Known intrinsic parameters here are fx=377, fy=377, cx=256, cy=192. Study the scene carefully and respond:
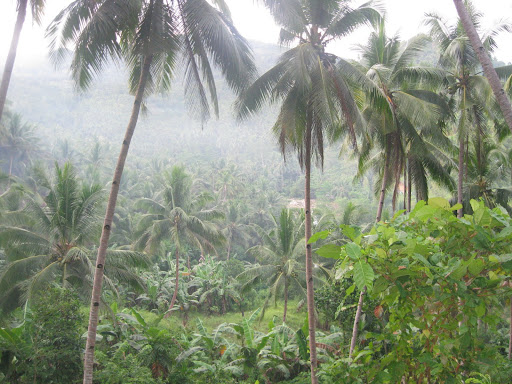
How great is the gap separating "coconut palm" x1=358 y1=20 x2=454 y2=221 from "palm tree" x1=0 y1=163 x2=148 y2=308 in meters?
8.30

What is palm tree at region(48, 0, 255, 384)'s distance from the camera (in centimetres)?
609

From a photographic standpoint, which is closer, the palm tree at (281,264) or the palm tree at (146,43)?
the palm tree at (146,43)

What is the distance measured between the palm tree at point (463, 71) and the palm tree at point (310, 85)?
399cm

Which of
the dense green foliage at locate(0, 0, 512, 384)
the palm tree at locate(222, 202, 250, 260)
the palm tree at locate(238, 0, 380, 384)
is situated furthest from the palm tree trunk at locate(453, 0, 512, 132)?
the palm tree at locate(222, 202, 250, 260)

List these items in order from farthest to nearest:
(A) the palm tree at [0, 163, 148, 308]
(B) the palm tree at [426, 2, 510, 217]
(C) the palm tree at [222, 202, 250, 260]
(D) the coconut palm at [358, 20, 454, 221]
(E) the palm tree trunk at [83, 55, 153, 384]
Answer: (C) the palm tree at [222, 202, 250, 260]
(A) the palm tree at [0, 163, 148, 308]
(B) the palm tree at [426, 2, 510, 217]
(D) the coconut palm at [358, 20, 454, 221]
(E) the palm tree trunk at [83, 55, 153, 384]

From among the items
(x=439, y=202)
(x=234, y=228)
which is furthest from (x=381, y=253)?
(x=234, y=228)

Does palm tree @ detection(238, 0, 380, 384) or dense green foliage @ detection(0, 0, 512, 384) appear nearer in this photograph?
dense green foliage @ detection(0, 0, 512, 384)

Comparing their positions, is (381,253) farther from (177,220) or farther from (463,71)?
Answer: (177,220)

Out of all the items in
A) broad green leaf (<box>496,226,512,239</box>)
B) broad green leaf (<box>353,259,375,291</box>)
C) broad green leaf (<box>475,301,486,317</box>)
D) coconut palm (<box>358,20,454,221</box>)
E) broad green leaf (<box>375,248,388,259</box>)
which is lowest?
broad green leaf (<box>475,301,486,317</box>)

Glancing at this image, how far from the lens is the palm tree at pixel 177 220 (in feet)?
66.1

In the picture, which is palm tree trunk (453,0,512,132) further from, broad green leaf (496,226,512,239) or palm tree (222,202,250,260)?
palm tree (222,202,250,260)

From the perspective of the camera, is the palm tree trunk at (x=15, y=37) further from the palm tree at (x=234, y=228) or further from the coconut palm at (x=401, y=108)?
the palm tree at (x=234, y=228)

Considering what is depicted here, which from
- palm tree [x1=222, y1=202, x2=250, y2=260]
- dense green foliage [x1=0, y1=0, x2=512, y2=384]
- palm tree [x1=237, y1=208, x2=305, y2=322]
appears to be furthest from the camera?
palm tree [x1=222, y1=202, x2=250, y2=260]

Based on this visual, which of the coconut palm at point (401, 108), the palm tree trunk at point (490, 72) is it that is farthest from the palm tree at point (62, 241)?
the palm tree trunk at point (490, 72)
